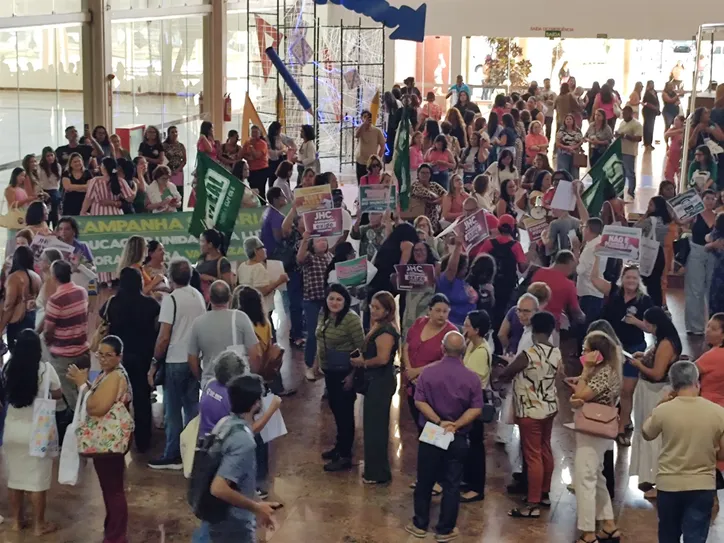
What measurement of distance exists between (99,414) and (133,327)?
1703 mm

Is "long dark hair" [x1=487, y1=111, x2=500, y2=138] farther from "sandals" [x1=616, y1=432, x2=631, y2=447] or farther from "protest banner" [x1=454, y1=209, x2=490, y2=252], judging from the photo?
"sandals" [x1=616, y1=432, x2=631, y2=447]

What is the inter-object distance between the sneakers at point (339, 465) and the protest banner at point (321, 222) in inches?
111

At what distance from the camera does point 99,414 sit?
767cm

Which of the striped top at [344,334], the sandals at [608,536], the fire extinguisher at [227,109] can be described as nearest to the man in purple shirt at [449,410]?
the sandals at [608,536]

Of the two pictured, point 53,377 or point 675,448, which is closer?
point 675,448

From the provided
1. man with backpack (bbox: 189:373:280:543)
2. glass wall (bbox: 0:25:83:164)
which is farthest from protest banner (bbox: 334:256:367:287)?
glass wall (bbox: 0:25:83:164)

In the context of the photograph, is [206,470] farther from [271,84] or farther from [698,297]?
[271,84]

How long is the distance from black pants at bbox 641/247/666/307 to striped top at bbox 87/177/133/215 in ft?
20.1

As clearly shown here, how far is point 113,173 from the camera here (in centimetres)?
1426

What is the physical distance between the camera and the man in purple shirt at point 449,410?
26.1ft

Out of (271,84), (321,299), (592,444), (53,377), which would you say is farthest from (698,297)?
(271,84)

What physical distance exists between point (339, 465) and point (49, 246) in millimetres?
3498

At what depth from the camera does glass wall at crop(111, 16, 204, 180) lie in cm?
2088

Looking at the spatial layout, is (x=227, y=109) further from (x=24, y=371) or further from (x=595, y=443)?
(x=595, y=443)
